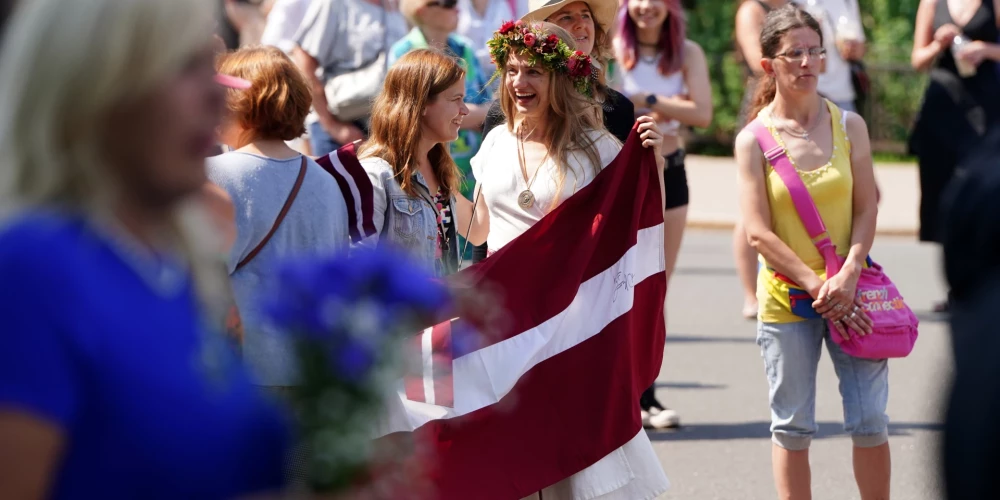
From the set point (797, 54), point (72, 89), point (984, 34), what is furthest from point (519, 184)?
point (984, 34)

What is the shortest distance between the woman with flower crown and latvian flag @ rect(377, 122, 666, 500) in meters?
0.08

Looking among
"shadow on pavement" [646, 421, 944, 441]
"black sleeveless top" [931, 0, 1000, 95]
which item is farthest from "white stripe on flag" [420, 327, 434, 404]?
"black sleeveless top" [931, 0, 1000, 95]

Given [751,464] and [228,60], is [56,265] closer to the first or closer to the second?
[228,60]

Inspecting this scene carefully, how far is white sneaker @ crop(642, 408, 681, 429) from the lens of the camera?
6777 mm

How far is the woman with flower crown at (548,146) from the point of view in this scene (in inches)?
185

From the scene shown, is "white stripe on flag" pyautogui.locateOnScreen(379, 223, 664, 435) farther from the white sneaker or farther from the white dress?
the white sneaker

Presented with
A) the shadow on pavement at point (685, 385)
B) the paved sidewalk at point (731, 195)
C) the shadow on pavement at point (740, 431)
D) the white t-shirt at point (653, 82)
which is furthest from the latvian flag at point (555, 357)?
the paved sidewalk at point (731, 195)

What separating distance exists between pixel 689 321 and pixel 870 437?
4.94 m

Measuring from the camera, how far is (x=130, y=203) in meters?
1.80

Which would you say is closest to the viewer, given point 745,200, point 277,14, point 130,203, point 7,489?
point 7,489

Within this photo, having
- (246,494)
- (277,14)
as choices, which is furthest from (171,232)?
(277,14)

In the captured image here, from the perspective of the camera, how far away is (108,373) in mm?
1677

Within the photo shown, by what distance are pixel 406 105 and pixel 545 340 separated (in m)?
0.93

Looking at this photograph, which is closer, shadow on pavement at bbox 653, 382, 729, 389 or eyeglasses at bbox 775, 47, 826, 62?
eyeglasses at bbox 775, 47, 826, 62
